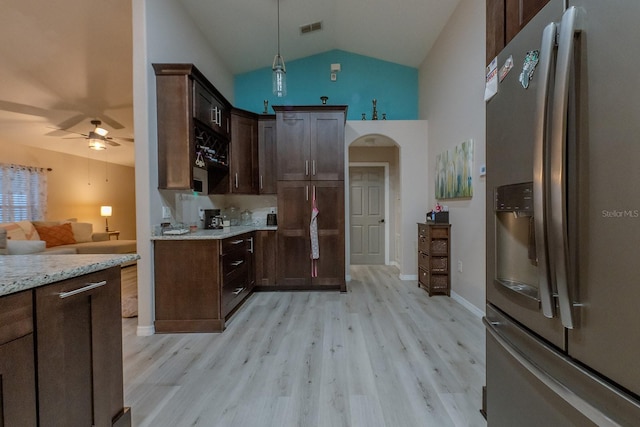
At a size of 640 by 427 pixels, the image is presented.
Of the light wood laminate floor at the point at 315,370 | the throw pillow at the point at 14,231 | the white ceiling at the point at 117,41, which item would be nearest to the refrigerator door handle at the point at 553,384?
the light wood laminate floor at the point at 315,370

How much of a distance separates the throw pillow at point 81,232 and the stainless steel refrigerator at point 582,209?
25.2 feet

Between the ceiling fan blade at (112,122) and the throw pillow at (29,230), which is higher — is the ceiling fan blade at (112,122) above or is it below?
above

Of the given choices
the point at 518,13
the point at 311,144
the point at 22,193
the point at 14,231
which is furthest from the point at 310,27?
the point at 22,193

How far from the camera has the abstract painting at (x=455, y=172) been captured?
305 cm

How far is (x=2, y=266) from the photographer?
1.09 metres

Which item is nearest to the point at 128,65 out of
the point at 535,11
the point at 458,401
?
the point at 535,11

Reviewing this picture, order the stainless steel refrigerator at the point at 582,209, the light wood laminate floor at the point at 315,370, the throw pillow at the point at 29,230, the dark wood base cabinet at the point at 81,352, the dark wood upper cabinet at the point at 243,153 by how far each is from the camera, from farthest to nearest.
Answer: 1. the throw pillow at the point at 29,230
2. the dark wood upper cabinet at the point at 243,153
3. the light wood laminate floor at the point at 315,370
4. the dark wood base cabinet at the point at 81,352
5. the stainless steel refrigerator at the point at 582,209

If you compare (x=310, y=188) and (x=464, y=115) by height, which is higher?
(x=464, y=115)

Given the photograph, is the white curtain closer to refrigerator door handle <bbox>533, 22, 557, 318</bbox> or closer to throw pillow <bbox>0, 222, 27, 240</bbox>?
throw pillow <bbox>0, 222, 27, 240</bbox>

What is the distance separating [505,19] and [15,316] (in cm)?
208

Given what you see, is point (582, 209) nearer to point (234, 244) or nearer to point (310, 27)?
point (234, 244)

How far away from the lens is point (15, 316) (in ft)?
2.82

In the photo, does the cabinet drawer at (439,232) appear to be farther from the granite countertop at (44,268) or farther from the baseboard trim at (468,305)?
the granite countertop at (44,268)

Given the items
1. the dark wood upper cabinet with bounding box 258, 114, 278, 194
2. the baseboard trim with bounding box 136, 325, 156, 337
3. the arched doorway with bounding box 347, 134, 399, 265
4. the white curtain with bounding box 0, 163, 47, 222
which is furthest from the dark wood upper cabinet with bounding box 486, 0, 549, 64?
the white curtain with bounding box 0, 163, 47, 222
